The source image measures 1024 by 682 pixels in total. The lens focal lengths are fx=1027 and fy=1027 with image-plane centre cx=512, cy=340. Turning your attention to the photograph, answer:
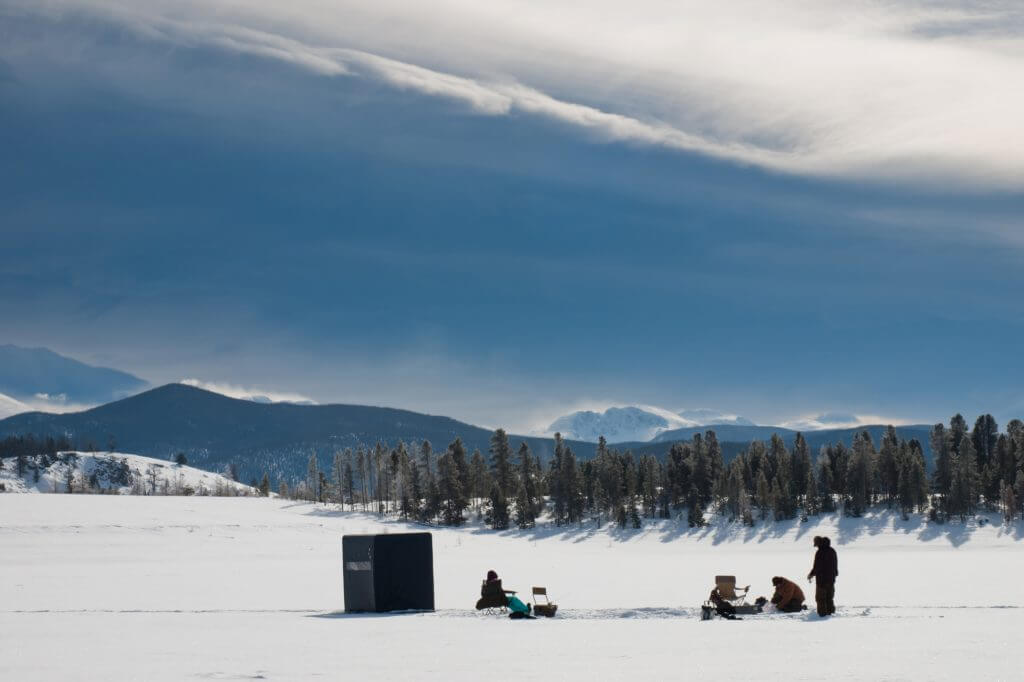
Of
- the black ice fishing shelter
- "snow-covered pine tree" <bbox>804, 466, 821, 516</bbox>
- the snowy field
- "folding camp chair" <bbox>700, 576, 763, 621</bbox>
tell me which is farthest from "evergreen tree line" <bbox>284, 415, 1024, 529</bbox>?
the black ice fishing shelter

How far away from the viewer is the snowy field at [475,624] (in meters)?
17.8

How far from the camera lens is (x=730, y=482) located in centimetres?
13362

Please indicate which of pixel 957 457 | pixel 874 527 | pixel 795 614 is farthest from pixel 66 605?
pixel 957 457

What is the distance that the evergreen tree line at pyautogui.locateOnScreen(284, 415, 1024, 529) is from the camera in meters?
126

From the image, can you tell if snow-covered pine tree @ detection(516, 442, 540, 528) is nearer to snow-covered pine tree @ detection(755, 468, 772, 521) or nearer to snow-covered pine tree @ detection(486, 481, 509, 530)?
snow-covered pine tree @ detection(486, 481, 509, 530)

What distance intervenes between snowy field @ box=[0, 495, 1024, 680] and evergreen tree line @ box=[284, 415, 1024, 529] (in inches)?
2367

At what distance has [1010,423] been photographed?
470ft

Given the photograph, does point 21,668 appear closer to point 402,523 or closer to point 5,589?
point 5,589

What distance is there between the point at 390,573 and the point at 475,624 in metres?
4.55

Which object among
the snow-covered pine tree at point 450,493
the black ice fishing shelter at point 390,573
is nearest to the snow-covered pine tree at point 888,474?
the snow-covered pine tree at point 450,493

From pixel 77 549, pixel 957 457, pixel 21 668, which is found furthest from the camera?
pixel 957 457

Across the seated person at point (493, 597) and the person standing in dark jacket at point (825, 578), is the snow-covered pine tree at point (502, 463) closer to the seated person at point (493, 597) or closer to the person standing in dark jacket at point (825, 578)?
the seated person at point (493, 597)

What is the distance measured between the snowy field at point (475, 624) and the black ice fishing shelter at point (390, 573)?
121 centimetres

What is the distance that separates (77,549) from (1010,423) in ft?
404
